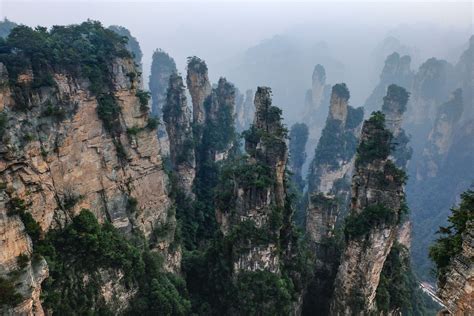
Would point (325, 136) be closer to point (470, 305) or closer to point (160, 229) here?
point (160, 229)

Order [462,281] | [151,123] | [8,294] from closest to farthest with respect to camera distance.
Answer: [462,281] → [8,294] → [151,123]

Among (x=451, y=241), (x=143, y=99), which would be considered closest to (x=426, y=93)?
(x=143, y=99)

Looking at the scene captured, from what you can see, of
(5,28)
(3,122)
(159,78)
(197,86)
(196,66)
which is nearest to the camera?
(3,122)

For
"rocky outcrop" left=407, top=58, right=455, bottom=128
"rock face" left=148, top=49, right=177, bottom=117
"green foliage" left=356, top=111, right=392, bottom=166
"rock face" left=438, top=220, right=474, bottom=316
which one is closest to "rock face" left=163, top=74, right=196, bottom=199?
"green foliage" left=356, top=111, right=392, bottom=166

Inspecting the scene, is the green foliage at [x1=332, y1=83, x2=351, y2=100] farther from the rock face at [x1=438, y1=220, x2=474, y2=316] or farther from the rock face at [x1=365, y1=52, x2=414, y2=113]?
the rock face at [x1=365, y1=52, x2=414, y2=113]

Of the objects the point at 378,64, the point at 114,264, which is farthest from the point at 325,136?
the point at 378,64

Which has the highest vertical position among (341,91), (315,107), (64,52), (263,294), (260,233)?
(315,107)

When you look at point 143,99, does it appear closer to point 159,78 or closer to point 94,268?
point 94,268

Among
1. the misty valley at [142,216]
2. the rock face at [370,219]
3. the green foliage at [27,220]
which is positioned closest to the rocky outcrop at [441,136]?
the misty valley at [142,216]
